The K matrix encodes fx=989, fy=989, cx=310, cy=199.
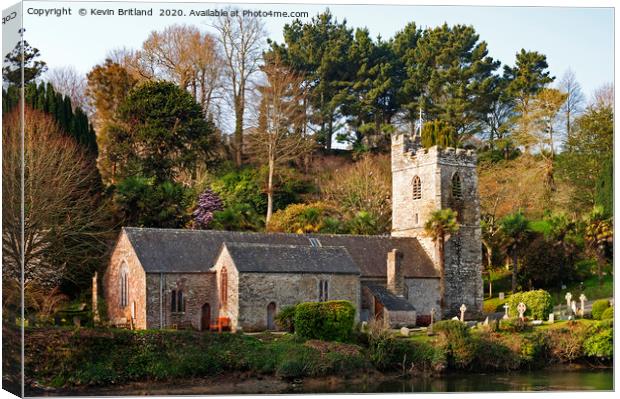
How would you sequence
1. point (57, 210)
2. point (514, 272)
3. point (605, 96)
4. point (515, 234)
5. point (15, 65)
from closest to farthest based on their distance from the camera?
1. point (15, 65)
2. point (605, 96)
3. point (57, 210)
4. point (514, 272)
5. point (515, 234)

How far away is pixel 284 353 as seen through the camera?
29266 mm

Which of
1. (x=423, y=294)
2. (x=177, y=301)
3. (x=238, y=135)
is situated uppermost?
(x=238, y=135)

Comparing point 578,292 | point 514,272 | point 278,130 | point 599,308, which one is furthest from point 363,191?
point 599,308

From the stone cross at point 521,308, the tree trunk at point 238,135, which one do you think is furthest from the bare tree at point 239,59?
the stone cross at point 521,308

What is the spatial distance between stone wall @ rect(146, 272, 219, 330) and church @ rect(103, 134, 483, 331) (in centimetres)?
4

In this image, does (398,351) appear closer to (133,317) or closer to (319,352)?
(319,352)

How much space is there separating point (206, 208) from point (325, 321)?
16.8 m

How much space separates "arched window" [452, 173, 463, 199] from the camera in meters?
44.8

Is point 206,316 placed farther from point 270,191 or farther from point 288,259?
point 270,191

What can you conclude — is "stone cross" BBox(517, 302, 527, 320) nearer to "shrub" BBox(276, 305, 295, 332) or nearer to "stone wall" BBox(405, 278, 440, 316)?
"stone wall" BBox(405, 278, 440, 316)

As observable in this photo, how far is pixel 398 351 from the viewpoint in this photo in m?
31.1

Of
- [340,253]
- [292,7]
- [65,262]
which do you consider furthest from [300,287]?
[292,7]

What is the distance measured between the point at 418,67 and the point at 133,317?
684 inches

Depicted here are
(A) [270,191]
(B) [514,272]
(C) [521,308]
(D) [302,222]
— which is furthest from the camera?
(A) [270,191]
